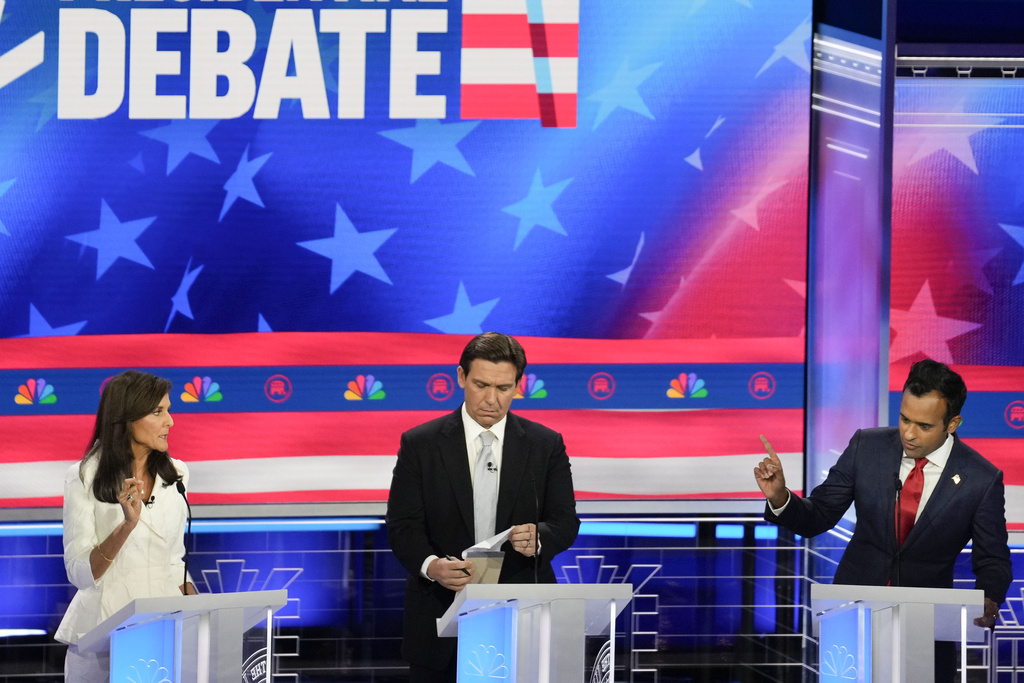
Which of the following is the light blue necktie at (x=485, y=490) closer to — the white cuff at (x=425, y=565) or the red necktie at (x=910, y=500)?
the white cuff at (x=425, y=565)

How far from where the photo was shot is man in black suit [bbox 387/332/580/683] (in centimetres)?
335

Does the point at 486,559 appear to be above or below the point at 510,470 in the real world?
below

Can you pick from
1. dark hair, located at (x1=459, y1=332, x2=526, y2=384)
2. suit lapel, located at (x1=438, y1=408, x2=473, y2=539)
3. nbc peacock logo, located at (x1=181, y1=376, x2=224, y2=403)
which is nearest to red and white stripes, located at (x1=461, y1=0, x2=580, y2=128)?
nbc peacock logo, located at (x1=181, y1=376, x2=224, y2=403)

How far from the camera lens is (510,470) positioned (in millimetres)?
3434

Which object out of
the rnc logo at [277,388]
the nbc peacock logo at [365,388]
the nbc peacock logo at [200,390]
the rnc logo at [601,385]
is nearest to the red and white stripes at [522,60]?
the rnc logo at [601,385]

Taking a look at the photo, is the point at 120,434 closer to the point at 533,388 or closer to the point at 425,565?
the point at 425,565

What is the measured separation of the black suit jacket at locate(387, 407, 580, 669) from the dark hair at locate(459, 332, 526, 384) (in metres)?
0.19

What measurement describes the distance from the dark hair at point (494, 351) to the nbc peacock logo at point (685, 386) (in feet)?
6.89

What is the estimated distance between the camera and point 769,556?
559 cm

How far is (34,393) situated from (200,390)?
71cm

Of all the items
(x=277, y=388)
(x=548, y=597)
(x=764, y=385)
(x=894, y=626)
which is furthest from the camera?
(x=764, y=385)

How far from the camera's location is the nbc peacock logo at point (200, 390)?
527 cm

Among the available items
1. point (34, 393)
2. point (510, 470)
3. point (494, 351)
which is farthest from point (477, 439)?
point (34, 393)

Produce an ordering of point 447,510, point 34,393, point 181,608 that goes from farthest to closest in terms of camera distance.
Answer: point 34,393 → point 447,510 → point 181,608
